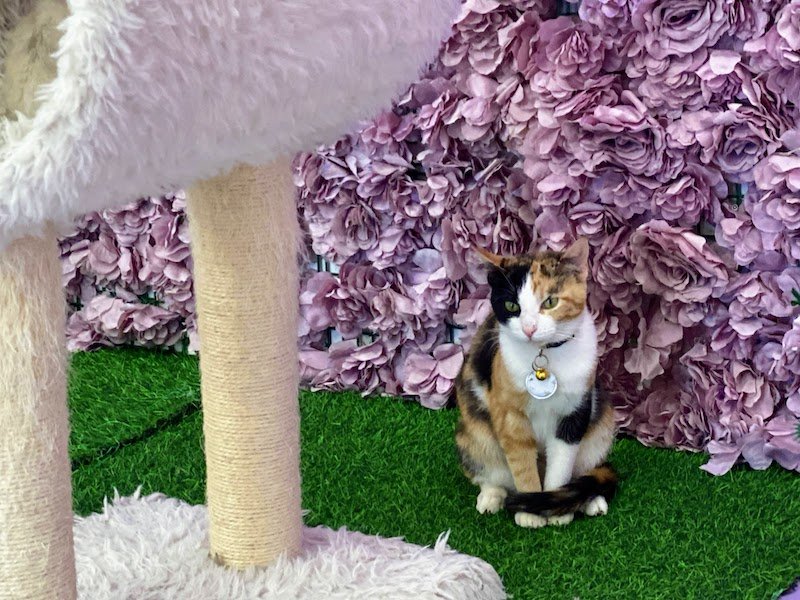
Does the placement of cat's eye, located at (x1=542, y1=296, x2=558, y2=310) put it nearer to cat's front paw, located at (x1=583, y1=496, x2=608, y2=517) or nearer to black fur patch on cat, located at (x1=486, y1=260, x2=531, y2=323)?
black fur patch on cat, located at (x1=486, y1=260, x2=531, y2=323)

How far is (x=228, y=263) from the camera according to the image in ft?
3.75

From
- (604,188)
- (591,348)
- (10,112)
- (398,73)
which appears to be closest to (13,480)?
(10,112)

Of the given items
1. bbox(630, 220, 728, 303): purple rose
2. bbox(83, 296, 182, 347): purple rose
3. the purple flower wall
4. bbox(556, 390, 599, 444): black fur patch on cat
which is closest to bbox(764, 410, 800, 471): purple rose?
the purple flower wall

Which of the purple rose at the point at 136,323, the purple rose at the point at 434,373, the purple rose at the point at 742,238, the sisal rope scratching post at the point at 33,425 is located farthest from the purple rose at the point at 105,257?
the sisal rope scratching post at the point at 33,425

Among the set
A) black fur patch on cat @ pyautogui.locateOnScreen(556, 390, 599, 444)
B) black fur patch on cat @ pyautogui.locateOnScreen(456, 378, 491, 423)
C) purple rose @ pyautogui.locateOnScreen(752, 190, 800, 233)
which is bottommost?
black fur patch on cat @ pyautogui.locateOnScreen(556, 390, 599, 444)

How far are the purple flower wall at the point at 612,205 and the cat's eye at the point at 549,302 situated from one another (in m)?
0.31

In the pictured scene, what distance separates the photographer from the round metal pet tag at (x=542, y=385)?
4.89 ft

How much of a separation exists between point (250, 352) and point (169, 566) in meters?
0.29

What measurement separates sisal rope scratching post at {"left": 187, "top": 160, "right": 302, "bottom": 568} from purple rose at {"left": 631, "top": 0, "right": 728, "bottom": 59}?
787 mm

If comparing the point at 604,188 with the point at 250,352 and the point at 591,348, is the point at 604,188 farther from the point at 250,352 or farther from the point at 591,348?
the point at 250,352

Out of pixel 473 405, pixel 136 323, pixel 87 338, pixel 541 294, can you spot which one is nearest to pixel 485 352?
pixel 473 405

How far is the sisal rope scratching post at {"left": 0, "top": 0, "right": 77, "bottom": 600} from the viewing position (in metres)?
0.86

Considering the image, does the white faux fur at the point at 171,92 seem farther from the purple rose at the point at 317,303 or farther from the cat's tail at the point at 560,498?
the purple rose at the point at 317,303

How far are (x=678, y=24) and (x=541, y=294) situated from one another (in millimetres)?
538
